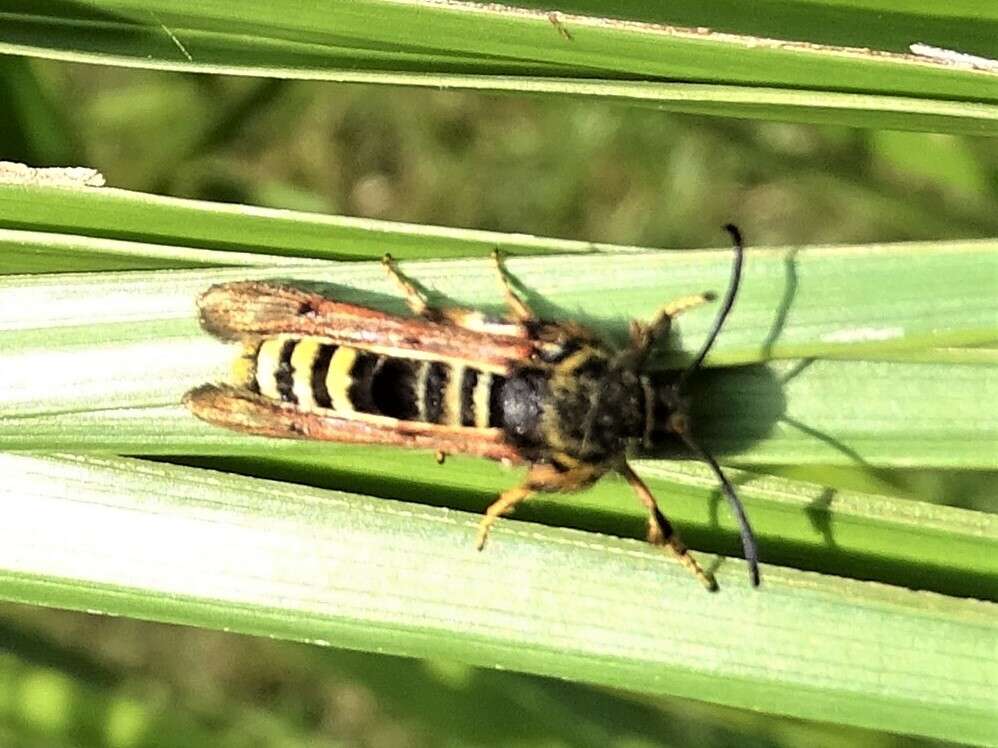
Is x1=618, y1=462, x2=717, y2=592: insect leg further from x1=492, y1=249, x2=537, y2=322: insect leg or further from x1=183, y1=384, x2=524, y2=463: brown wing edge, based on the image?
x1=492, y1=249, x2=537, y2=322: insect leg

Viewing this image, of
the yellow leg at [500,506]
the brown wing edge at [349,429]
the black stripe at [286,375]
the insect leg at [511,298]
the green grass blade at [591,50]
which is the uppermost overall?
the green grass blade at [591,50]

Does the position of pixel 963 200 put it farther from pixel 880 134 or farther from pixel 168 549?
pixel 168 549

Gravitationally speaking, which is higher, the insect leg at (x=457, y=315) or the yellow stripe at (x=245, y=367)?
the insect leg at (x=457, y=315)

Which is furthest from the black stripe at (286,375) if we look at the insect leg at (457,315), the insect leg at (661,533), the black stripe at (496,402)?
the insect leg at (661,533)

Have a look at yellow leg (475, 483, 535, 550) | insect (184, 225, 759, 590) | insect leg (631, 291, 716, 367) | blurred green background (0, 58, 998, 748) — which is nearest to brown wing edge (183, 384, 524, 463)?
insect (184, 225, 759, 590)

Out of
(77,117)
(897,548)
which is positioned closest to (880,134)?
(897,548)

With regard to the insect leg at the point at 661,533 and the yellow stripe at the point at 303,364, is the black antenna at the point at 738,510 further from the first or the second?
the yellow stripe at the point at 303,364

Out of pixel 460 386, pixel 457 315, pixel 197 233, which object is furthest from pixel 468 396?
pixel 197 233

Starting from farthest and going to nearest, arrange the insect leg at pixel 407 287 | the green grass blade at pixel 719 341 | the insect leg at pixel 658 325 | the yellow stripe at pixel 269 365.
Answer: the yellow stripe at pixel 269 365
the insect leg at pixel 407 287
the insect leg at pixel 658 325
the green grass blade at pixel 719 341
